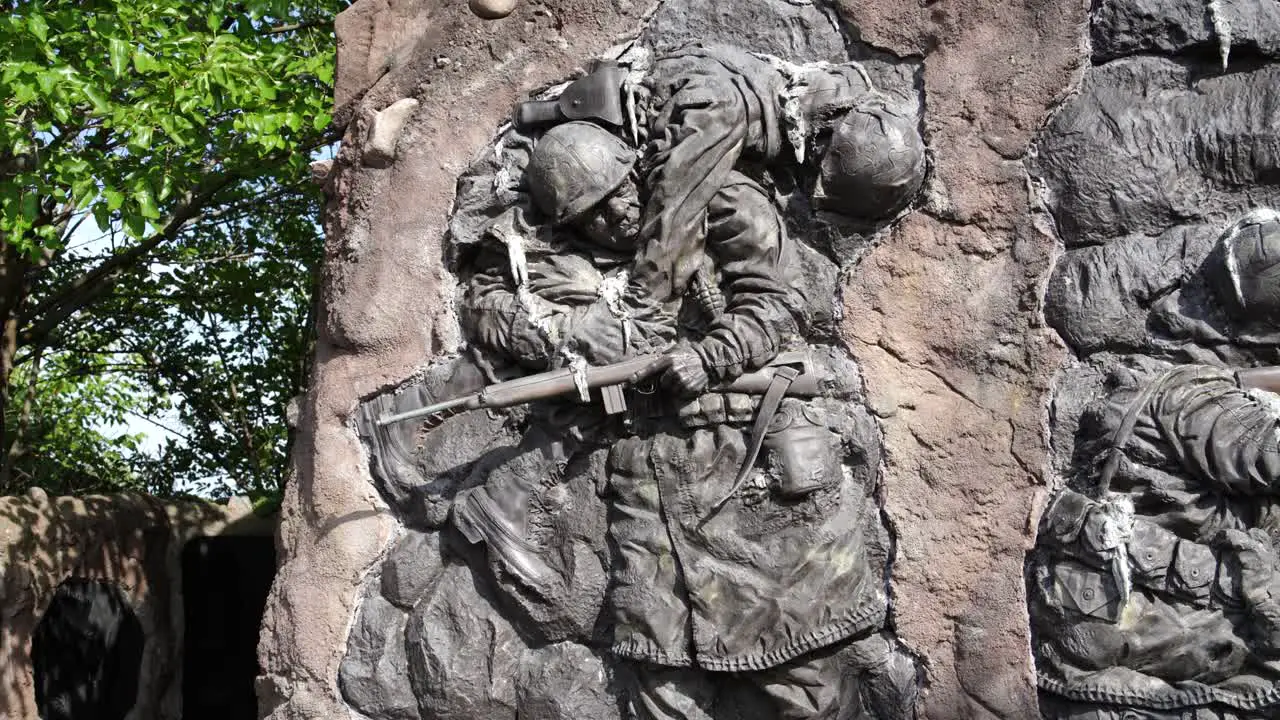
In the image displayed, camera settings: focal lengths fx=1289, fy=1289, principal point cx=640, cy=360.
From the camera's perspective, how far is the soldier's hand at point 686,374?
387 centimetres

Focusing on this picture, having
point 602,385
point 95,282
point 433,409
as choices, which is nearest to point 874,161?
point 602,385

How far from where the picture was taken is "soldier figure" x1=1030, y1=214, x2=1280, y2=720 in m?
3.63

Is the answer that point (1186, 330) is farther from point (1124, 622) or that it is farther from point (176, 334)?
point (176, 334)

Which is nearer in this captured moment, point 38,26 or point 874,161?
point 874,161

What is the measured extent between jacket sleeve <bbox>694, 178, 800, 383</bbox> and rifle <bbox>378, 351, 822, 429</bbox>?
0.05 meters

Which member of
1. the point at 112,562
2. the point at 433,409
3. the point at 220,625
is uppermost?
the point at 433,409

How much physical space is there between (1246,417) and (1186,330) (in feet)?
1.04

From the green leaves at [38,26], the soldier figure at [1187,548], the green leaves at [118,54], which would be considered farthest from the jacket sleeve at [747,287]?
the green leaves at [38,26]

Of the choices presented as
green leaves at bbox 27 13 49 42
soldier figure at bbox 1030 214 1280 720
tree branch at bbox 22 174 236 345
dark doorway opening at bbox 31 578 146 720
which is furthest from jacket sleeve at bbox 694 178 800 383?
tree branch at bbox 22 174 236 345

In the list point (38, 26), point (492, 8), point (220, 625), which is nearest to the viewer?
point (492, 8)

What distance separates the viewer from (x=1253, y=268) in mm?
3672

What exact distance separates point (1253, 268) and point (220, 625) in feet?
16.9

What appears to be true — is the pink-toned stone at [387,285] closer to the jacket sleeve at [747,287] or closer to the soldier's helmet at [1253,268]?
the jacket sleeve at [747,287]

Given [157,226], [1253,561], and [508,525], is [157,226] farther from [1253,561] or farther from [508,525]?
[1253,561]
